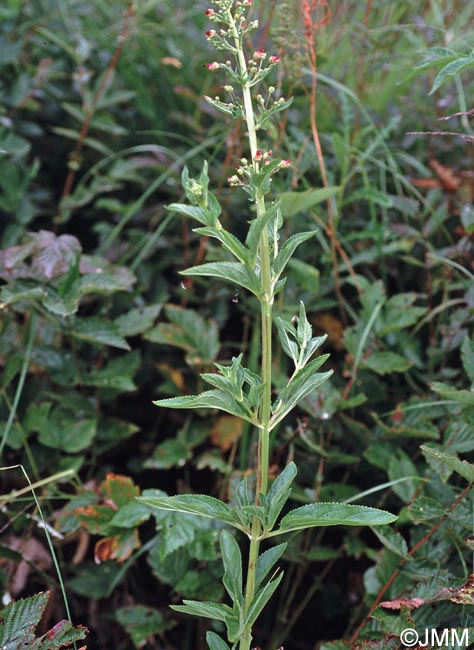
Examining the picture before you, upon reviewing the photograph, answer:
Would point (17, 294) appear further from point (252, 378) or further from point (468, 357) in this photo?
point (468, 357)

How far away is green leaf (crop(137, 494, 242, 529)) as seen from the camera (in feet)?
2.92

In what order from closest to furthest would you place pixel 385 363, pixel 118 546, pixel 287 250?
pixel 287 250 < pixel 118 546 < pixel 385 363

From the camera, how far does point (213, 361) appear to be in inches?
61.6

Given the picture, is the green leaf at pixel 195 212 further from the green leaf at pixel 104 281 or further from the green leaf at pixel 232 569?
the green leaf at pixel 104 281

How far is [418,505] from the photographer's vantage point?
1.14 m

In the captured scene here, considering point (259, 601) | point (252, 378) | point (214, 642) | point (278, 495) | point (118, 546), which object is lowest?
point (118, 546)

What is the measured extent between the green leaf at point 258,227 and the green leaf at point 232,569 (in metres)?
0.43

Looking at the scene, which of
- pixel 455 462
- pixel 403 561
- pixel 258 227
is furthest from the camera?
pixel 403 561

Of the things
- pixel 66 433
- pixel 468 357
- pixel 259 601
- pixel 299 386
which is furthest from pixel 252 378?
pixel 66 433

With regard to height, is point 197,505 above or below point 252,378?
below

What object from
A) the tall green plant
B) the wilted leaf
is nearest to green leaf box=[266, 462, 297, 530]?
the tall green plant

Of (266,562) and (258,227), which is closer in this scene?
(258,227)

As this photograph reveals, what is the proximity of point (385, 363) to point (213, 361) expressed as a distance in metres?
0.39

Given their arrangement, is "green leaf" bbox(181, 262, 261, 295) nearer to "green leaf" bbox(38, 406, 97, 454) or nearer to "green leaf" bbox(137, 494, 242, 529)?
"green leaf" bbox(137, 494, 242, 529)
